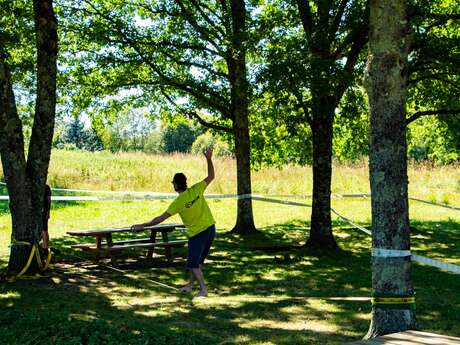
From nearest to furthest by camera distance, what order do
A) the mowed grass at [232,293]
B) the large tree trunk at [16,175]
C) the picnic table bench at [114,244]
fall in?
the mowed grass at [232,293], the large tree trunk at [16,175], the picnic table bench at [114,244]

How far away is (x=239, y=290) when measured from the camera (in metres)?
9.23

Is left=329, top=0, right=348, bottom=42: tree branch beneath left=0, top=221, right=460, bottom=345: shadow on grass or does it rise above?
Answer: above

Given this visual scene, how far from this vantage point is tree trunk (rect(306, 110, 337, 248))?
13.1 metres

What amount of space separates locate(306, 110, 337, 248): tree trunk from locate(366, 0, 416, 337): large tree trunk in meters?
7.08

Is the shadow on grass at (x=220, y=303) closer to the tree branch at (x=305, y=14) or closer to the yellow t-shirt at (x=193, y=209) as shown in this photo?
the yellow t-shirt at (x=193, y=209)

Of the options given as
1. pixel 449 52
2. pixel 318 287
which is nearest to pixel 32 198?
pixel 318 287

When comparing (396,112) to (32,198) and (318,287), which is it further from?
(32,198)

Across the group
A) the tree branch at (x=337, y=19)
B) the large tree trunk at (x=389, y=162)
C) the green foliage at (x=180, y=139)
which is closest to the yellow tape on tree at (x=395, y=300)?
the large tree trunk at (x=389, y=162)

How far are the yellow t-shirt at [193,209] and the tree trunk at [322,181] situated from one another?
522 cm

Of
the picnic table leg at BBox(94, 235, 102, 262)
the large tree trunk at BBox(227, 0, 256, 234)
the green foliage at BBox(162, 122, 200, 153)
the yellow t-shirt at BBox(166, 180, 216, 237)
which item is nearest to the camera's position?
the yellow t-shirt at BBox(166, 180, 216, 237)

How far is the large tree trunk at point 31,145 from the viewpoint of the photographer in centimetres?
963

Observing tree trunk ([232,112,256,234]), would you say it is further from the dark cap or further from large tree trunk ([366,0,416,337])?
large tree trunk ([366,0,416,337])

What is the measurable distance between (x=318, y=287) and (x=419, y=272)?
2.47 m

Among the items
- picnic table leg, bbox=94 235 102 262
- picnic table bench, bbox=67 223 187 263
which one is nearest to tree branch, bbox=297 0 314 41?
picnic table bench, bbox=67 223 187 263
